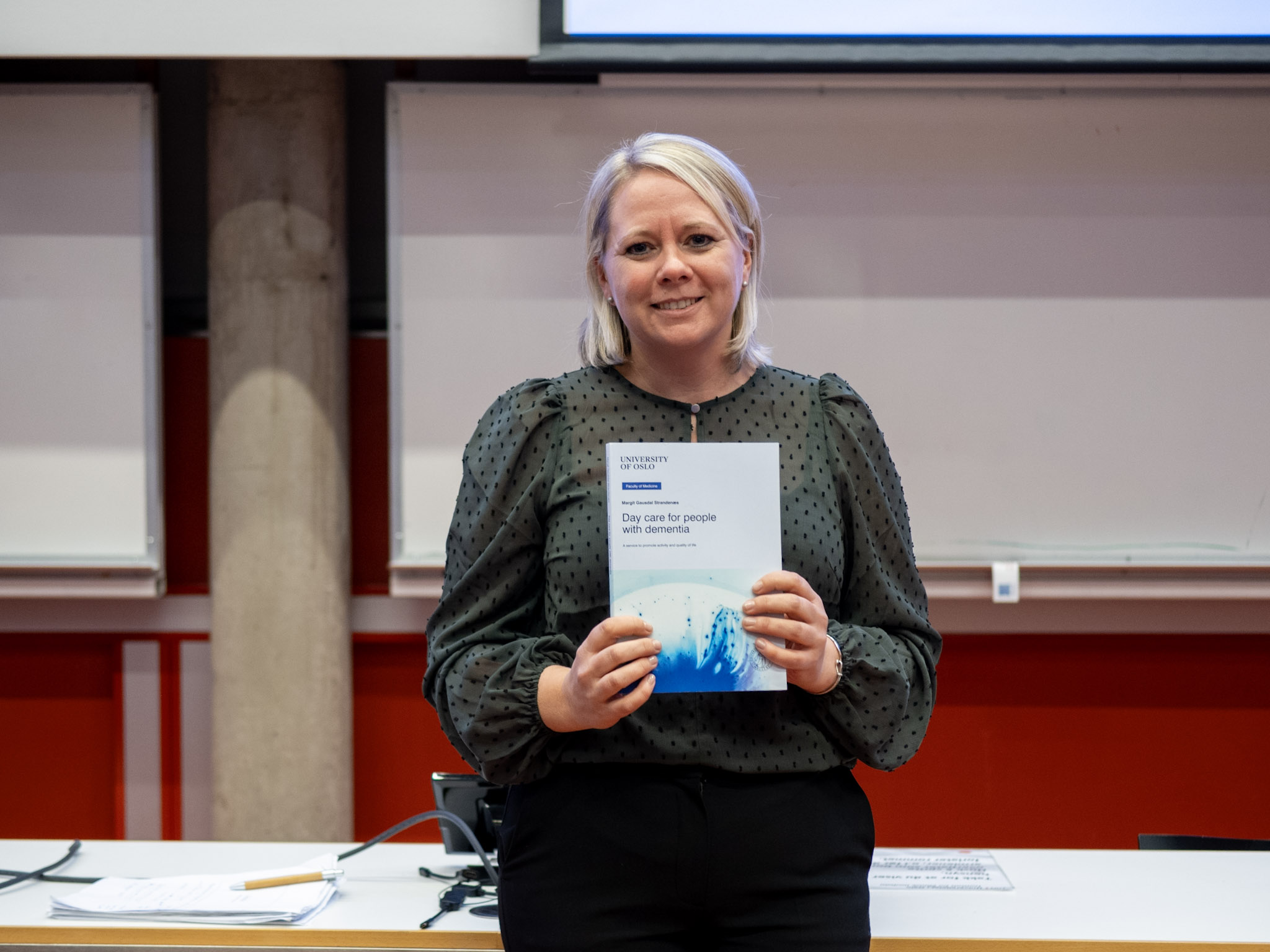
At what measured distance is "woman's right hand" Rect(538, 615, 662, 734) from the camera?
982 mm

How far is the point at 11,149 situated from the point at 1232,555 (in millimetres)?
3727

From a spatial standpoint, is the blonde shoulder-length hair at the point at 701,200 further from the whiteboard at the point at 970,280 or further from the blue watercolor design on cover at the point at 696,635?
the whiteboard at the point at 970,280

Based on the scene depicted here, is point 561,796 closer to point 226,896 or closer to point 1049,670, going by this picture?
point 226,896

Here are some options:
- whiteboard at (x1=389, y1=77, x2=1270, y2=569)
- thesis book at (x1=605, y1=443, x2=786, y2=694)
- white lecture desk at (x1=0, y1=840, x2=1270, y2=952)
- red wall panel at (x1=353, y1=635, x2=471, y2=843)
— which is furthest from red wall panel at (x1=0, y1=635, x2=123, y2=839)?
thesis book at (x1=605, y1=443, x2=786, y2=694)

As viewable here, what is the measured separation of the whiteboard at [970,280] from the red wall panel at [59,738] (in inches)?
46.0

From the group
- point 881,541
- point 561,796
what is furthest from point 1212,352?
point 561,796

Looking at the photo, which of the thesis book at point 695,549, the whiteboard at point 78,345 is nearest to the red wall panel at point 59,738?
the whiteboard at point 78,345

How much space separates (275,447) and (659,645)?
2350mm

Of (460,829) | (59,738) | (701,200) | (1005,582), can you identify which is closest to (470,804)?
(460,829)

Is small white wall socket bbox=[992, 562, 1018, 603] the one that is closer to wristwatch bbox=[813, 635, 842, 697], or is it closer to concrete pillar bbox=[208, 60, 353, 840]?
concrete pillar bbox=[208, 60, 353, 840]

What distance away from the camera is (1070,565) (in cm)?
296

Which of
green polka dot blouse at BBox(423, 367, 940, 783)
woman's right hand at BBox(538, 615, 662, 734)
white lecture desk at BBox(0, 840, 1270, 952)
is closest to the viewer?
woman's right hand at BBox(538, 615, 662, 734)

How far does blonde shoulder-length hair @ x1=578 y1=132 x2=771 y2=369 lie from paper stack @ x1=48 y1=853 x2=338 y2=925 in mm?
893

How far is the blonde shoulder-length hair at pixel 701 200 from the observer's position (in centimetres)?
116
